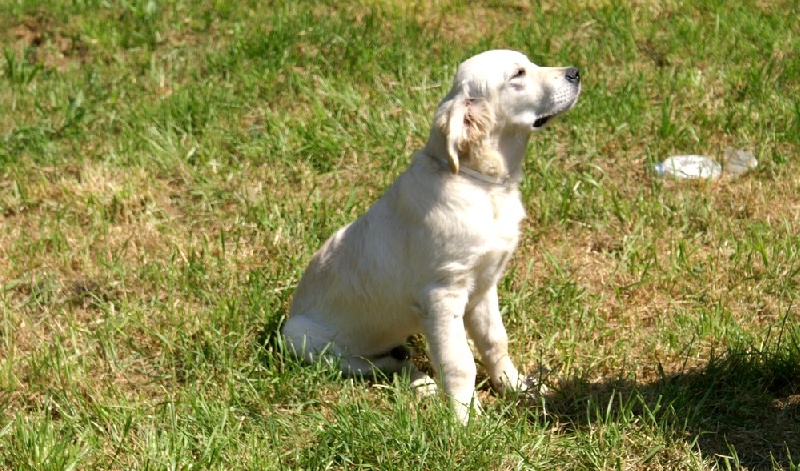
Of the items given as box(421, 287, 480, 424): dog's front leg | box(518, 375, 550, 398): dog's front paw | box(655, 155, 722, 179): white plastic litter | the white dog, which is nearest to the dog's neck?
the white dog

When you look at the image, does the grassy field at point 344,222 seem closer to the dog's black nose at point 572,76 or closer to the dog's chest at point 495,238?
the dog's chest at point 495,238

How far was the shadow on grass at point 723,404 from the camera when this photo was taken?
3725mm

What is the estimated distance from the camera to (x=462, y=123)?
393cm

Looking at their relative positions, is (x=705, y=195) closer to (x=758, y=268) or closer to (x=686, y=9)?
(x=758, y=268)

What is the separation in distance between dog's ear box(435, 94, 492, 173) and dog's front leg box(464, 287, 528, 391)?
60 centimetres

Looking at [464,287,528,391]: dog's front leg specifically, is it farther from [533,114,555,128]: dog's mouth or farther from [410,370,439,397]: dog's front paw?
[533,114,555,128]: dog's mouth

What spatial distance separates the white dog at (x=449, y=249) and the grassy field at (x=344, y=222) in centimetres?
18

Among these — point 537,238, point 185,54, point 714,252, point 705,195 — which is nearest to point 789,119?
point 705,195

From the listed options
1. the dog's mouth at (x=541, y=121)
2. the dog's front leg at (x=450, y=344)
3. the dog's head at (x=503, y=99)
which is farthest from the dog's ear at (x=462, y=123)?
the dog's front leg at (x=450, y=344)

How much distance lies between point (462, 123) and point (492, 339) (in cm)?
89

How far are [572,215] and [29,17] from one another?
432 centimetres

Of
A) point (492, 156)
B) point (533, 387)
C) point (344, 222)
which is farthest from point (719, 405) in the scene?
point (344, 222)

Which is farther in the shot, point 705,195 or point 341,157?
point 341,157

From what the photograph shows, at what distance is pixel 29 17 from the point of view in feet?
24.7
